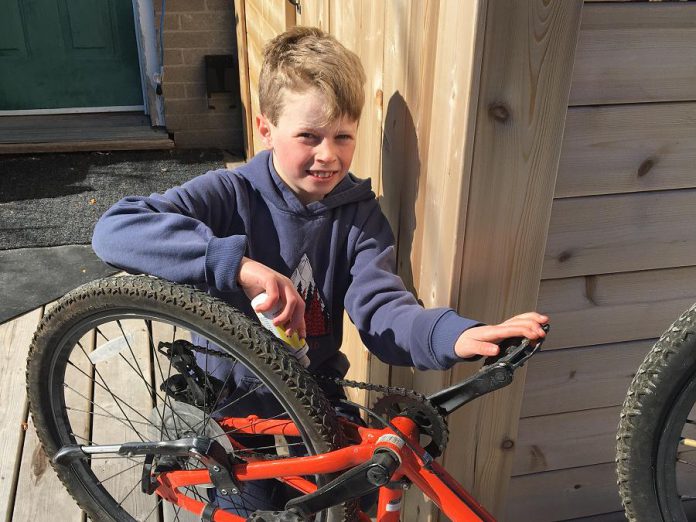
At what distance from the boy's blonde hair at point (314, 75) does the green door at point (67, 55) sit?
4136 mm

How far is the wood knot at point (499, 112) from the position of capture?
1.42 m

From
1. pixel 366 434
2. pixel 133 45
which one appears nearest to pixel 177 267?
pixel 366 434

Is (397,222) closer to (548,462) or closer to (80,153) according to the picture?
(548,462)

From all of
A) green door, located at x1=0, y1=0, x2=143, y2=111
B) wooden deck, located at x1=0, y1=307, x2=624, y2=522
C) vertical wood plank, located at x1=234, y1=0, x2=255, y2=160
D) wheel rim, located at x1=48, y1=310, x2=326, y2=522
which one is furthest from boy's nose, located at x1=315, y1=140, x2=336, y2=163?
green door, located at x1=0, y1=0, x2=143, y2=111

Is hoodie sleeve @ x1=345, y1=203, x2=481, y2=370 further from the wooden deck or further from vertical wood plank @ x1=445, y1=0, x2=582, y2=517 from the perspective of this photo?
the wooden deck

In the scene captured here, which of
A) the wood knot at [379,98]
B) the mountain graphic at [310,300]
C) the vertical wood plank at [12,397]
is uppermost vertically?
the wood knot at [379,98]

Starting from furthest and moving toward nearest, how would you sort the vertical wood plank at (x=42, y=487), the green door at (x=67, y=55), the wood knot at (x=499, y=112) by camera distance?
the green door at (x=67, y=55)
the vertical wood plank at (x=42, y=487)
the wood knot at (x=499, y=112)

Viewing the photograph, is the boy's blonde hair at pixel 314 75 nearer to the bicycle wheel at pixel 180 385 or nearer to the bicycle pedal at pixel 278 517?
the bicycle wheel at pixel 180 385

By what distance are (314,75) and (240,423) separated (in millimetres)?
777

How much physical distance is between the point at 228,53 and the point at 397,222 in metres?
3.77

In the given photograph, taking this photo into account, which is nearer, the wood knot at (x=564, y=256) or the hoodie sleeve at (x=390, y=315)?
the hoodie sleeve at (x=390, y=315)

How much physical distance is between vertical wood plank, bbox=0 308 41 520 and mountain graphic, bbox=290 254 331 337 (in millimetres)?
1202

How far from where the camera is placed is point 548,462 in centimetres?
212

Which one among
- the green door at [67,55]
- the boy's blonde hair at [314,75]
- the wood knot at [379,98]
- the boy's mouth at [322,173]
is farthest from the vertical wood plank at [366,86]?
the green door at [67,55]
